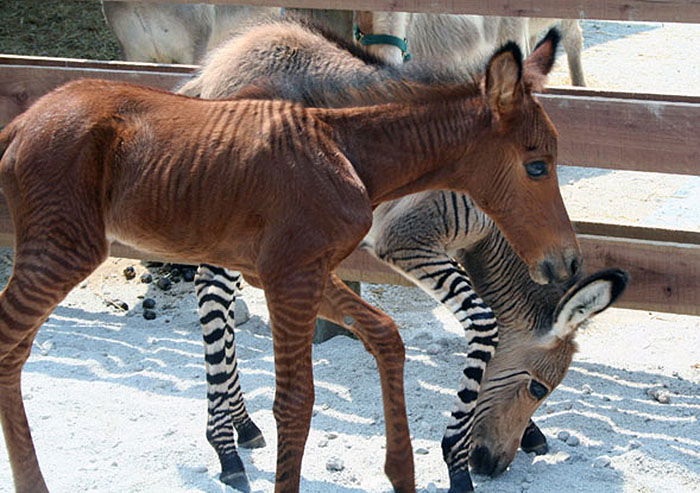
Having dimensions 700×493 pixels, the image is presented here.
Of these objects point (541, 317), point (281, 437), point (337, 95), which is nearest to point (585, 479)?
point (541, 317)

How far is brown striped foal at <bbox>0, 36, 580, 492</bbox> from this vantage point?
11.4ft

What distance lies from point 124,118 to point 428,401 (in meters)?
2.30

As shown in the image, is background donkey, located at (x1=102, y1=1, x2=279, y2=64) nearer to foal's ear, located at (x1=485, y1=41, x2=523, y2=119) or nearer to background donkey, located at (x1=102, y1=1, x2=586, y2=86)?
background donkey, located at (x1=102, y1=1, x2=586, y2=86)

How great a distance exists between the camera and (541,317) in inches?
179

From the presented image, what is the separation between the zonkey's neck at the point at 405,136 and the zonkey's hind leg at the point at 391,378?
61 cm

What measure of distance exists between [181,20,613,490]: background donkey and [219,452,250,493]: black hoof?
7 cm

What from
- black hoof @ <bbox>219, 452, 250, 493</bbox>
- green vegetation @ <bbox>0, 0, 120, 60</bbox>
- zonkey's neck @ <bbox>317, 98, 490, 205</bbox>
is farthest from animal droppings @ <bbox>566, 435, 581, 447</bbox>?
green vegetation @ <bbox>0, 0, 120, 60</bbox>

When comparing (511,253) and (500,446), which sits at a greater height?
(511,253)

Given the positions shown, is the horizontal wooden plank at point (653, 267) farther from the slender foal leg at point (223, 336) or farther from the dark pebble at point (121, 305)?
the dark pebble at point (121, 305)

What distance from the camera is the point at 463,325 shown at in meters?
4.43

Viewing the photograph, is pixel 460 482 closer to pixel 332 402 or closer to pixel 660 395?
pixel 332 402

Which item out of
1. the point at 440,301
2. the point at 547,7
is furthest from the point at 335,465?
the point at 547,7

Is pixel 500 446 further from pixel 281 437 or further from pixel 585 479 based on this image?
pixel 281 437

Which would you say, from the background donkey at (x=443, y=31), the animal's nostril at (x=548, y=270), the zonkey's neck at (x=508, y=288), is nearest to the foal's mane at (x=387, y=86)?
the animal's nostril at (x=548, y=270)
